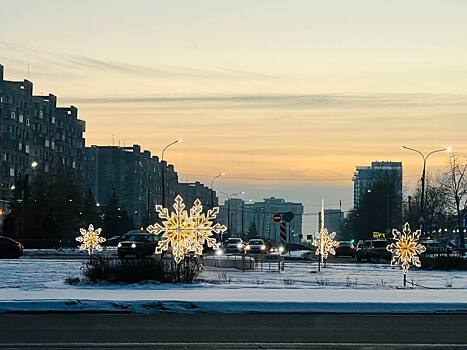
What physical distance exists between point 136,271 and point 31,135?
11532 cm

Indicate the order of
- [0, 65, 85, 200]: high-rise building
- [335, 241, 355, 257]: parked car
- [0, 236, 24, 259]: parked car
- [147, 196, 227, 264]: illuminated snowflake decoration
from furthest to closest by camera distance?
[0, 65, 85, 200]: high-rise building → [335, 241, 355, 257]: parked car → [0, 236, 24, 259]: parked car → [147, 196, 227, 264]: illuminated snowflake decoration

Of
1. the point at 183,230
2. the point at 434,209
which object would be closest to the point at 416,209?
the point at 434,209

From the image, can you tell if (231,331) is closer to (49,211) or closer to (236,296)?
(236,296)

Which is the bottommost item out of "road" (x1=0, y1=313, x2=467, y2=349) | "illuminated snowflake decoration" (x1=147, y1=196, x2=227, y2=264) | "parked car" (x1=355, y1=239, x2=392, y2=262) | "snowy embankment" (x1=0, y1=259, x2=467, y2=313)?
"road" (x1=0, y1=313, x2=467, y2=349)

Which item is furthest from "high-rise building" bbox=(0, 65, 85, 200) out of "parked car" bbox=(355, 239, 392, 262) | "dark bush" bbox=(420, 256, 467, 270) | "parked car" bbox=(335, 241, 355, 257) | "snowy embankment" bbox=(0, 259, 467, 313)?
"snowy embankment" bbox=(0, 259, 467, 313)

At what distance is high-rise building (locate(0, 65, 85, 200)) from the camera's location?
419ft

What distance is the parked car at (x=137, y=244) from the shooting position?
54531 millimetres

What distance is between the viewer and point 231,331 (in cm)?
1547

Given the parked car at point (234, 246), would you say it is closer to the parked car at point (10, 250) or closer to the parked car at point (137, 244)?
the parked car at point (137, 244)

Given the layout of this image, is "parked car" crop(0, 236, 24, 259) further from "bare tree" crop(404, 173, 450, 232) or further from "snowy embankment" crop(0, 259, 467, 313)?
"bare tree" crop(404, 173, 450, 232)

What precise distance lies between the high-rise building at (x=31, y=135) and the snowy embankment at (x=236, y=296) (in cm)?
9126

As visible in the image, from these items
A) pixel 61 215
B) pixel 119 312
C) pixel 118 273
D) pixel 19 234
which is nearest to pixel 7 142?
pixel 61 215

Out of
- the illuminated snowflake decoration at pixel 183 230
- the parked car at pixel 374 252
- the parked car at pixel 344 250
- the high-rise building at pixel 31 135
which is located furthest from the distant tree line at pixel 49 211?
the illuminated snowflake decoration at pixel 183 230

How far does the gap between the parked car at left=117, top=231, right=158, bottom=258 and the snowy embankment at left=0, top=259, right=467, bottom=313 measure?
22.2 meters
